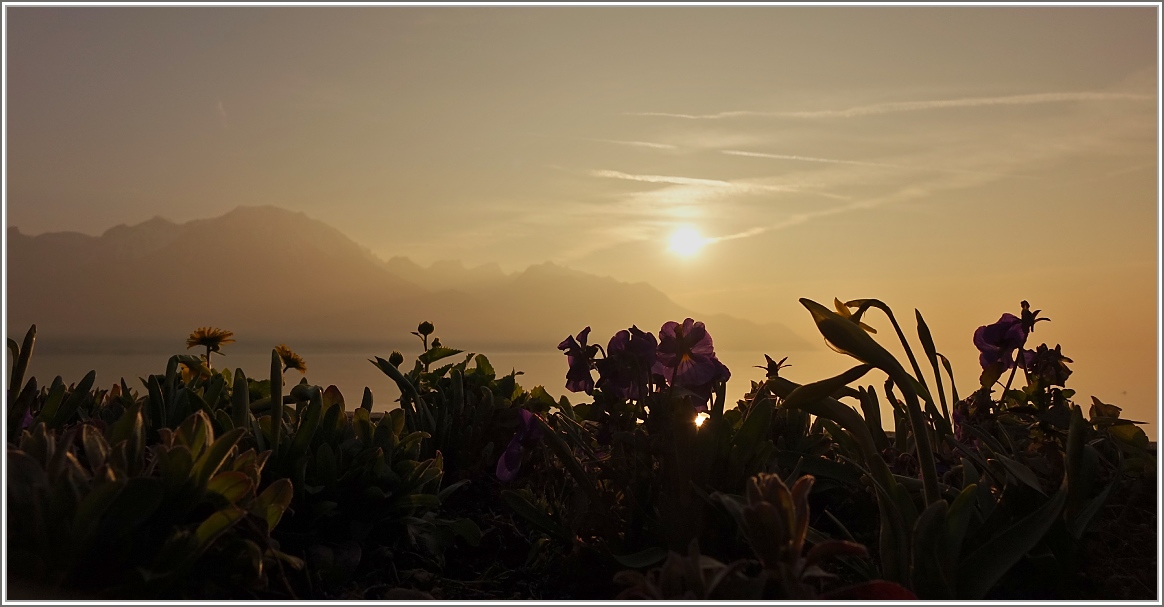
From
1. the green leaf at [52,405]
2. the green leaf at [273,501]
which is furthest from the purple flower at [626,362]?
the green leaf at [52,405]

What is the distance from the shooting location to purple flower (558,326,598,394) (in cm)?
228

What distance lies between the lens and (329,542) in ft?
6.44

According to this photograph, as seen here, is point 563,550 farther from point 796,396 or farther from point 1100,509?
point 1100,509

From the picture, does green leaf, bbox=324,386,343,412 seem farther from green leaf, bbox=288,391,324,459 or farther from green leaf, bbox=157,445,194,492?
green leaf, bbox=157,445,194,492

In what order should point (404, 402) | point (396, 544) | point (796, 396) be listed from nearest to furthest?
1. point (796, 396)
2. point (396, 544)
3. point (404, 402)

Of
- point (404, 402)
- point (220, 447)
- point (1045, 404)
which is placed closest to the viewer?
point (220, 447)

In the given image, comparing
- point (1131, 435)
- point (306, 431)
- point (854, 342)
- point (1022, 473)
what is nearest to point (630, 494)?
point (854, 342)

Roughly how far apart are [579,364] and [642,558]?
22.0 inches

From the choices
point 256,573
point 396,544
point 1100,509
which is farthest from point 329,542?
point 1100,509

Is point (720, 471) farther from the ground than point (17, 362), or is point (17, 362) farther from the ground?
point (17, 362)

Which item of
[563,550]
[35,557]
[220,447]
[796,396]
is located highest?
[796,396]

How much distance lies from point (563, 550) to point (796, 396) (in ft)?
2.57

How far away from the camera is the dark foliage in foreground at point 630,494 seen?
56.7 inches

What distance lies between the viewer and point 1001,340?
2.53m
